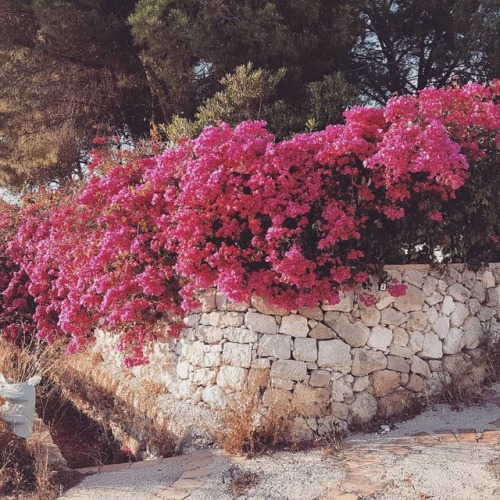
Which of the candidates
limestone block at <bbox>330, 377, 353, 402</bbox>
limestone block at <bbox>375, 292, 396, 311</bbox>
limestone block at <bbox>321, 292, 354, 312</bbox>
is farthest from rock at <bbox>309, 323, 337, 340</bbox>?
limestone block at <bbox>375, 292, 396, 311</bbox>

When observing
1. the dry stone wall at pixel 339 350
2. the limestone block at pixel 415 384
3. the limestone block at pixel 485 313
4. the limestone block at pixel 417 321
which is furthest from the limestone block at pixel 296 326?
the limestone block at pixel 485 313

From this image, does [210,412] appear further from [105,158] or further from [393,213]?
[105,158]

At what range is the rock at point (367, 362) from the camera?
4.48m

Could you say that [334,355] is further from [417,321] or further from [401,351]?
[417,321]

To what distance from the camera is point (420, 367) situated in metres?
4.72

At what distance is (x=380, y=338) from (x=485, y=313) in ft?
4.38

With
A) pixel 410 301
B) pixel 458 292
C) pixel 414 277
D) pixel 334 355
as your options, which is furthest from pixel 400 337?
pixel 458 292

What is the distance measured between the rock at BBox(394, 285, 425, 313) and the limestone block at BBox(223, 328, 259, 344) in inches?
51.6

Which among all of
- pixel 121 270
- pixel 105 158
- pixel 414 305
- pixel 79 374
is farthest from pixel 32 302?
pixel 414 305

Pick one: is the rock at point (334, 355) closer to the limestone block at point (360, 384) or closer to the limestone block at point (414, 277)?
the limestone block at point (360, 384)

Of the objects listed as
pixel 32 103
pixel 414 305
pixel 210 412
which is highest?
pixel 32 103

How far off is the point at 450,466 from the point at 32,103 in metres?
8.98

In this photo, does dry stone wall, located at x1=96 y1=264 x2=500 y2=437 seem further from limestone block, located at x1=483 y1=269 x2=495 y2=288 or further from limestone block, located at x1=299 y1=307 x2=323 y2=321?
limestone block, located at x1=483 y1=269 x2=495 y2=288

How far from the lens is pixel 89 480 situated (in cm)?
387
